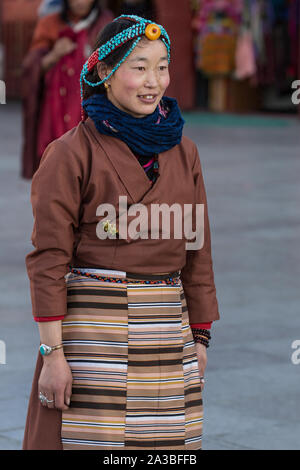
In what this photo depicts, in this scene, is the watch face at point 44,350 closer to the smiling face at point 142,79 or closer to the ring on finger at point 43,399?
the ring on finger at point 43,399

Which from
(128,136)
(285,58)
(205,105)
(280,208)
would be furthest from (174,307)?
(205,105)

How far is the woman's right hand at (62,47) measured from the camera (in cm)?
794

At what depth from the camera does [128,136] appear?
10.1 ft

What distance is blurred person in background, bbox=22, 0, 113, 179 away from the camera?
7852 mm

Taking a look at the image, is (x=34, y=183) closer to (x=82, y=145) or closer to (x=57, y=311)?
(x=82, y=145)

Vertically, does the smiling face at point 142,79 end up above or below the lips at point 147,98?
above

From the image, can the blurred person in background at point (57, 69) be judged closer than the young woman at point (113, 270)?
No

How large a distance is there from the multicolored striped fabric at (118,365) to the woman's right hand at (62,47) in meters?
5.06

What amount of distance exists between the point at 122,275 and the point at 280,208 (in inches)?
286

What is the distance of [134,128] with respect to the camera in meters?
3.08

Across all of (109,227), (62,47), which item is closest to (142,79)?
(109,227)

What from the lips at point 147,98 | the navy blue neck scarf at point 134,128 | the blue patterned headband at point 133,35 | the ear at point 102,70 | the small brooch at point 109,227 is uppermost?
the blue patterned headband at point 133,35

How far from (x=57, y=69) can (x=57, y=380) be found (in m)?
5.38

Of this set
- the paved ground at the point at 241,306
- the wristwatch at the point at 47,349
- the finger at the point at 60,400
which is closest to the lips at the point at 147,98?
the wristwatch at the point at 47,349
